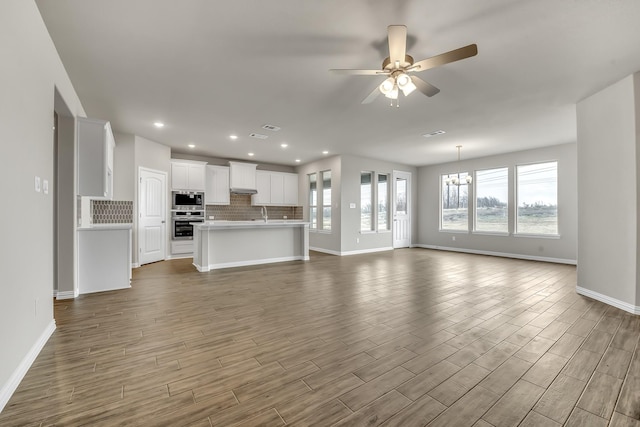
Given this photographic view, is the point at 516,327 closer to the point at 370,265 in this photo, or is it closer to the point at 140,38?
the point at 370,265

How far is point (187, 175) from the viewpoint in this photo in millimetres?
7305

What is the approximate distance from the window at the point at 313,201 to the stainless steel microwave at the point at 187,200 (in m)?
3.33

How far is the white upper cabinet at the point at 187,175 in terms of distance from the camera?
713 cm

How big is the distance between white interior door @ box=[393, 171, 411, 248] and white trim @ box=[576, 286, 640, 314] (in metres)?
5.27

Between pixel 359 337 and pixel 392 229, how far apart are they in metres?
6.64

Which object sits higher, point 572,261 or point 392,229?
point 392,229

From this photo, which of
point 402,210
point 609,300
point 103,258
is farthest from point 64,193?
point 402,210

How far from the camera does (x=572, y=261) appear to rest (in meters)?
6.45

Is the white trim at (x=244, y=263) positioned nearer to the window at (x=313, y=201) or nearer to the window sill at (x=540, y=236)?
the window at (x=313, y=201)

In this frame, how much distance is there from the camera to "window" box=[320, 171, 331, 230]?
834 cm

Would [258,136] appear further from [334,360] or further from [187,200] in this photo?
[334,360]

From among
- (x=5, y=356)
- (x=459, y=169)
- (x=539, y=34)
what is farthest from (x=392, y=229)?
(x=5, y=356)

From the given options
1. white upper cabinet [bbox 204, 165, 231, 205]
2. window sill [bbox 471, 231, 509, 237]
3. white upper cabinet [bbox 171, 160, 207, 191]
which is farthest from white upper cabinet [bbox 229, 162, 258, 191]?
window sill [bbox 471, 231, 509, 237]

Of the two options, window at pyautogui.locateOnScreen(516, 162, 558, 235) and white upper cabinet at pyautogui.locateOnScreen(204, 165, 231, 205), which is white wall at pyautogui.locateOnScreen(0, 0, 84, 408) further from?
window at pyautogui.locateOnScreen(516, 162, 558, 235)
